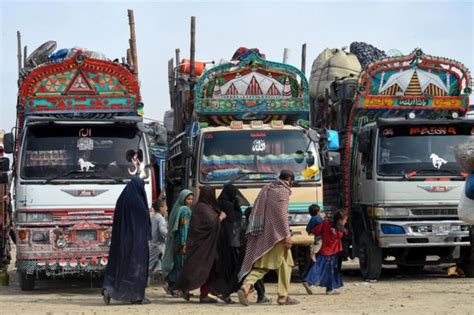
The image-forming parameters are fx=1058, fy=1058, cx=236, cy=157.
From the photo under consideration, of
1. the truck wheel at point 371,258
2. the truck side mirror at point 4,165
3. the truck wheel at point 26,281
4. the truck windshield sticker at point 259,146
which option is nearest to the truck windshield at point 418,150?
the truck wheel at point 371,258

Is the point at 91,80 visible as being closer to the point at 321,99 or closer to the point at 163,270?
the point at 163,270

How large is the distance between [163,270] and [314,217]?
2.29 meters

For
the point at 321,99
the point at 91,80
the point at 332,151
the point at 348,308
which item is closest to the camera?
the point at 348,308

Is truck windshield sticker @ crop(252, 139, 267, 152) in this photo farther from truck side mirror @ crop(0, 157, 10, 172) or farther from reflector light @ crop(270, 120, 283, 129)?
truck side mirror @ crop(0, 157, 10, 172)

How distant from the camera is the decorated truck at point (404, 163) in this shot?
16.1m

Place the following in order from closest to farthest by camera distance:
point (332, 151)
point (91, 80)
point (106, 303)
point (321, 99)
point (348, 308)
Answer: point (348, 308)
point (106, 303)
point (91, 80)
point (332, 151)
point (321, 99)

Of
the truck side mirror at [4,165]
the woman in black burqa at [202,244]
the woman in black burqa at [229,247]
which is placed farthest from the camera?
the truck side mirror at [4,165]

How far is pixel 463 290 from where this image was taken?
14.8m

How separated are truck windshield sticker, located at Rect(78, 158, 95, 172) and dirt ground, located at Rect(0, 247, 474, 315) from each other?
179 cm

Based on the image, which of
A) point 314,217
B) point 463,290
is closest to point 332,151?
point 314,217

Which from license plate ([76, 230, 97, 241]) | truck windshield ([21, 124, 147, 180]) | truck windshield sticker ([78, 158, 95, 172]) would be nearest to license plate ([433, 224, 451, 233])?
truck windshield ([21, 124, 147, 180])

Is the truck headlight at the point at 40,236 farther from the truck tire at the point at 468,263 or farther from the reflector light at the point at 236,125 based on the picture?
the truck tire at the point at 468,263

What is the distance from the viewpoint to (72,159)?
15.1 metres

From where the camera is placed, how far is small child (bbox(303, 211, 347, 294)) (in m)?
14.5
